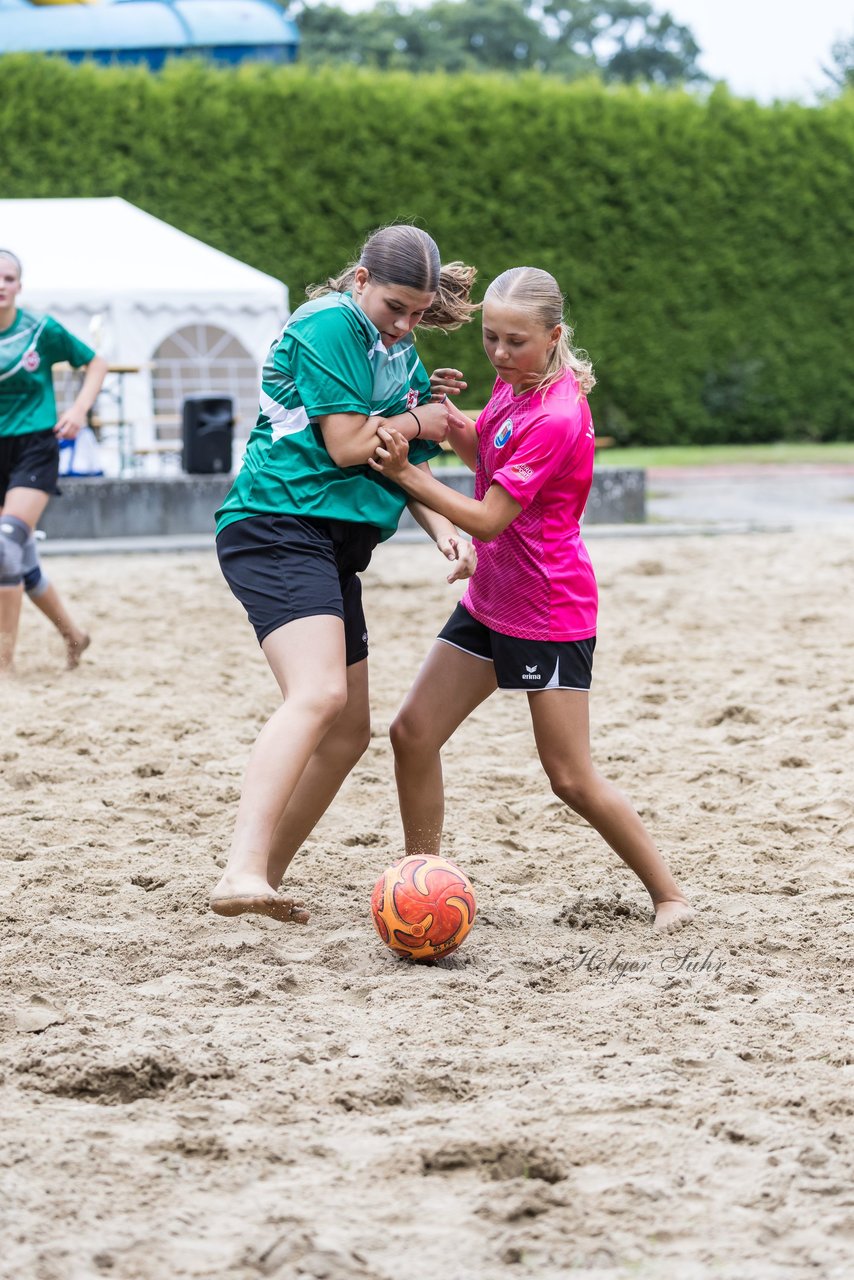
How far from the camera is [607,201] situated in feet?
70.9

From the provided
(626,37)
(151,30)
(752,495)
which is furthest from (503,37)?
(752,495)

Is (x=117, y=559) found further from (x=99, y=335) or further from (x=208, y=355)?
(x=208, y=355)

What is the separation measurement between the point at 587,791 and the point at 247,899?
938mm

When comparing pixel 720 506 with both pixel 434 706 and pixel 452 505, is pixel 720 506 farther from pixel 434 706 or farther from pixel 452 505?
pixel 452 505

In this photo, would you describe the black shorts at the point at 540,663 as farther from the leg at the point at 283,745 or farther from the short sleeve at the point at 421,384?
the short sleeve at the point at 421,384

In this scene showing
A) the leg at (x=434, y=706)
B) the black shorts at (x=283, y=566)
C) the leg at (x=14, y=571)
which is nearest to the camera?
the black shorts at (x=283, y=566)

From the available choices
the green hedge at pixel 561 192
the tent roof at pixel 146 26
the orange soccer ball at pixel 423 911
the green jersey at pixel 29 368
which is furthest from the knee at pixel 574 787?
the tent roof at pixel 146 26

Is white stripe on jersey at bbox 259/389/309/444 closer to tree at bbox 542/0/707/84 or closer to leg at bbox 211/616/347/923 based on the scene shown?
leg at bbox 211/616/347/923

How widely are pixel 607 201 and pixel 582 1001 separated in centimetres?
1979

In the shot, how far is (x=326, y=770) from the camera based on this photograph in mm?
3928

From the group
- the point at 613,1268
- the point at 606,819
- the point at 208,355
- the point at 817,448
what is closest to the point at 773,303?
the point at 817,448

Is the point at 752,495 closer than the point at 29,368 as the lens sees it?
No

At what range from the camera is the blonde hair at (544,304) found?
3.54 m

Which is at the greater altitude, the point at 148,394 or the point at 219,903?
the point at 148,394
